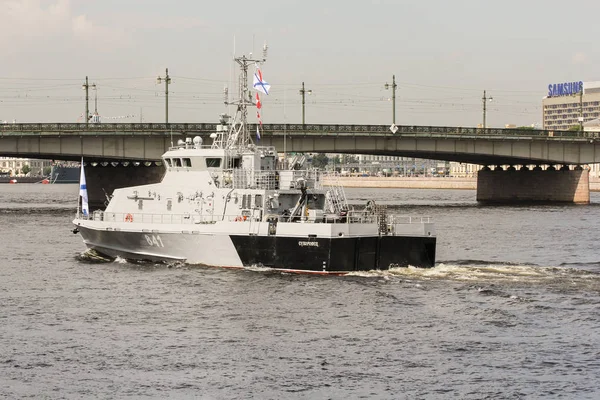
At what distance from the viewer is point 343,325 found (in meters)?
33.8

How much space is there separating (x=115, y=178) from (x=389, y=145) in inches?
1247

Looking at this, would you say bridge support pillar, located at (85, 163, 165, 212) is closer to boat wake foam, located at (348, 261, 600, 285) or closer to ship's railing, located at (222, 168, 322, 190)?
ship's railing, located at (222, 168, 322, 190)

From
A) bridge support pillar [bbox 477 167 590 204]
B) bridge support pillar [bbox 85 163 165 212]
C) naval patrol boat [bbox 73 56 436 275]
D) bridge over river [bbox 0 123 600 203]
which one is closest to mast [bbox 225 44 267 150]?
naval patrol boat [bbox 73 56 436 275]

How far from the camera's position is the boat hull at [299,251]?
42.8m

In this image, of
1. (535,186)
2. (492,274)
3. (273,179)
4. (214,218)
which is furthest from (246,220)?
(535,186)

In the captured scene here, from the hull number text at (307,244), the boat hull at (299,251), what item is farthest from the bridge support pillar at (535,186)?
the hull number text at (307,244)

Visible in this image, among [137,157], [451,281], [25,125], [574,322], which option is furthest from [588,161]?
[574,322]

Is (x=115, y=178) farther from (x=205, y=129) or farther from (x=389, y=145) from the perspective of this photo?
(x=389, y=145)

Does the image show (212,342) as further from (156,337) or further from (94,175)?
(94,175)

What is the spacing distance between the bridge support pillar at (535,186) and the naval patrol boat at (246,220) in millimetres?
77264

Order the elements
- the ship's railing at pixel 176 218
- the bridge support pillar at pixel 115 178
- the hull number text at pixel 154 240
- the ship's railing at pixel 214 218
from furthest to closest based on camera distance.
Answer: the bridge support pillar at pixel 115 178 < the hull number text at pixel 154 240 < the ship's railing at pixel 176 218 < the ship's railing at pixel 214 218

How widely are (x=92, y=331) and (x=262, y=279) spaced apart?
1063 centimetres

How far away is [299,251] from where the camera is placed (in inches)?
1699

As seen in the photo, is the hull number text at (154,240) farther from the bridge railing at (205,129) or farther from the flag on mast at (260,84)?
the bridge railing at (205,129)
